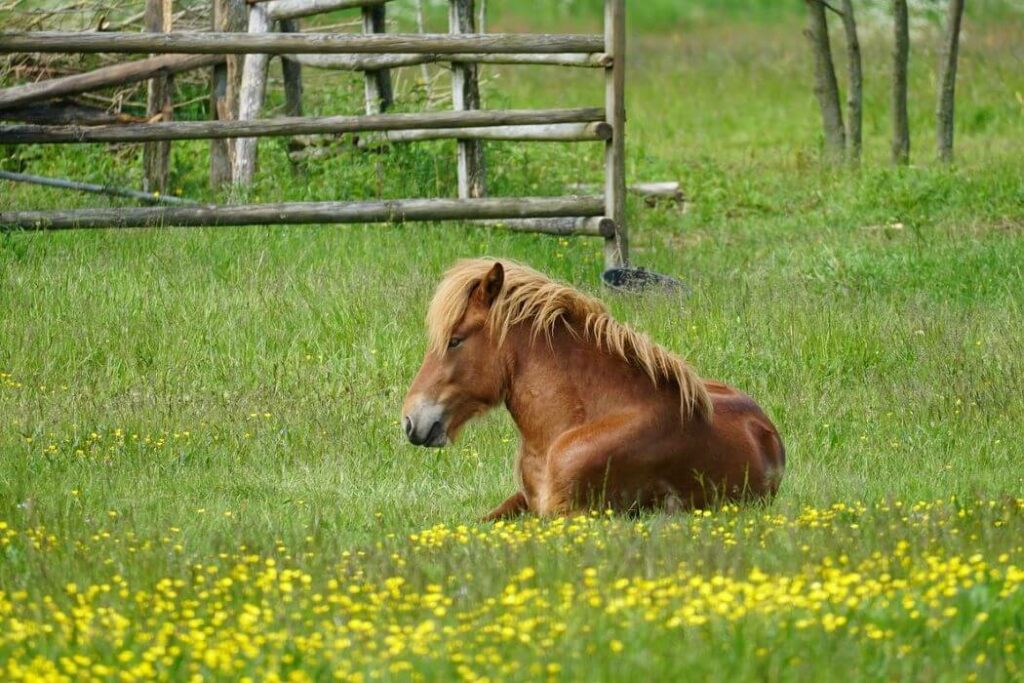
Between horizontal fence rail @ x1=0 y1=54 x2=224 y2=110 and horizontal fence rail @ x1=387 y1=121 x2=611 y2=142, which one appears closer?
horizontal fence rail @ x1=387 y1=121 x2=611 y2=142

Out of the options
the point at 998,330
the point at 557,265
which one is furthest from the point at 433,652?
the point at 557,265

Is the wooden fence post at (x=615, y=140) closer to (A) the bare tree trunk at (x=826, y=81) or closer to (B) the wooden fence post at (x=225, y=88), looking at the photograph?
(B) the wooden fence post at (x=225, y=88)

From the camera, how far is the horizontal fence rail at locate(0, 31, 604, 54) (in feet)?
31.9

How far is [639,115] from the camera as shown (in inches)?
797

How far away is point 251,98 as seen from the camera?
41.2 ft

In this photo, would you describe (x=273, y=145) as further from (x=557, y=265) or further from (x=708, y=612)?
(x=708, y=612)

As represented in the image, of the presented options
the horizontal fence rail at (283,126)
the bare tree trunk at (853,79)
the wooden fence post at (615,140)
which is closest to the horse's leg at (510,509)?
the wooden fence post at (615,140)

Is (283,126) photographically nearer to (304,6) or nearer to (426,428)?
(304,6)

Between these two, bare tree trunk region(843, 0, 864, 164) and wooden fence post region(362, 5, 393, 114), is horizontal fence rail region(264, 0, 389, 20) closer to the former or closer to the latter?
wooden fence post region(362, 5, 393, 114)

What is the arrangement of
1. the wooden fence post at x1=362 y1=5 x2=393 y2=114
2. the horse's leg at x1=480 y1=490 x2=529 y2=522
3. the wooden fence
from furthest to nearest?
the wooden fence post at x1=362 y1=5 x2=393 y2=114 < the wooden fence < the horse's leg at x1=480 y1=490 x2=529 y2=522

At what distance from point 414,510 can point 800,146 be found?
42.6 feet

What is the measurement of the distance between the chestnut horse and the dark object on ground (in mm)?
4199

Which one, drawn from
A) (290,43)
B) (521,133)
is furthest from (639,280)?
(290,43)

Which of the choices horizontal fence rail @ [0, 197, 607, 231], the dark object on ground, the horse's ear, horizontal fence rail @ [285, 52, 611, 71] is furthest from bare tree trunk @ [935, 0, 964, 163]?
the horse's ear
